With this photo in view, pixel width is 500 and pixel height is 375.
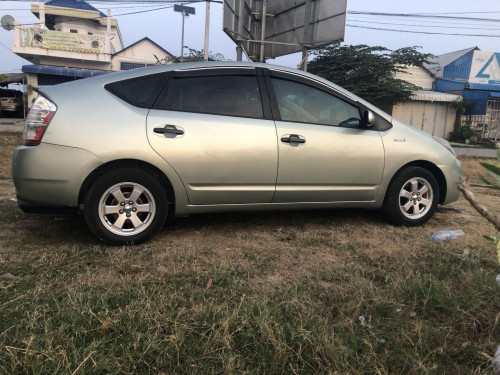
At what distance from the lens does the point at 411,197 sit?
423 centimetres

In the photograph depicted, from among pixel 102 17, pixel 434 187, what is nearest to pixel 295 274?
pixel 434 187

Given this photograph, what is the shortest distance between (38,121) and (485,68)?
27615 mm

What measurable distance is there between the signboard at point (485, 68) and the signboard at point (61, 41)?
25237 millimetres

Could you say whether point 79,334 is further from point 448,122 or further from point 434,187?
point 448,122

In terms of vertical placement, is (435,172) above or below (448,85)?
below

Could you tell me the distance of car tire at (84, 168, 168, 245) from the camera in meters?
3.28

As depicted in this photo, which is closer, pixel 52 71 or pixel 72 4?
pixel 52 71

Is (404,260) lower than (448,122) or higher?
lower

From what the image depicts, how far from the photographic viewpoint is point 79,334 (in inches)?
77.7

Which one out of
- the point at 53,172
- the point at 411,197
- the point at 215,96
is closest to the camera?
the point at 53,172

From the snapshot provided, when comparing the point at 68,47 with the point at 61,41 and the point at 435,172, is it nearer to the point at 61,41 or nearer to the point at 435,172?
the point at 61,41

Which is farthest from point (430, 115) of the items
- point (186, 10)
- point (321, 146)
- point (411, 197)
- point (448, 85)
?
point (186, 10)

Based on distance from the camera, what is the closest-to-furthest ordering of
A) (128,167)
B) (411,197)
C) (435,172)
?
(128,167) → (411,197) → (435,172)

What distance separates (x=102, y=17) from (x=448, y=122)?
87.4 feet
